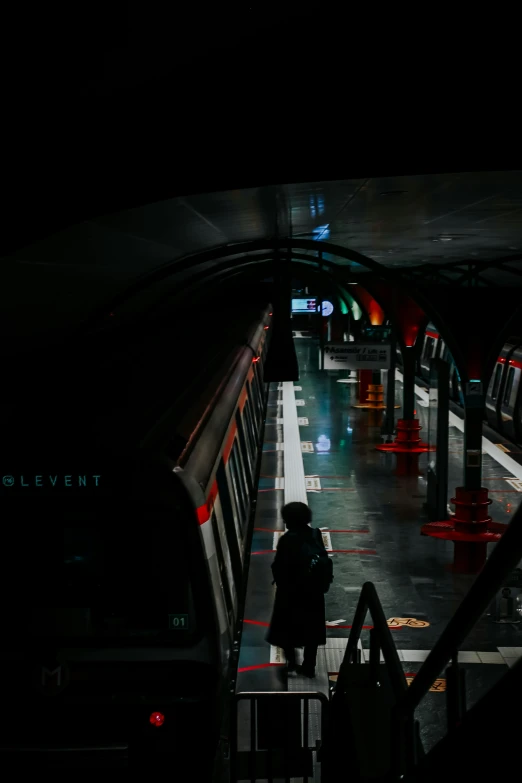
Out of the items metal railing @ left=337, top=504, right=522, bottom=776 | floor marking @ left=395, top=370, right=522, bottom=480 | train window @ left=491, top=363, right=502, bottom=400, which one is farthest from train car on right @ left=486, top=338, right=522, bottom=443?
metal railing @ left=337, top=504, right=522, bottom=776

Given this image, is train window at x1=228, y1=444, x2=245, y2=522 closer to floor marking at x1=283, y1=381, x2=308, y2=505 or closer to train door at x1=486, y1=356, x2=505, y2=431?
floor marking at x1=283, y1=381, x2=308, y2=505

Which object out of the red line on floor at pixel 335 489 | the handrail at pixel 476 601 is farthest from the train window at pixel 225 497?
the red line on floor at pixel 335 489

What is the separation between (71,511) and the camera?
519 cm

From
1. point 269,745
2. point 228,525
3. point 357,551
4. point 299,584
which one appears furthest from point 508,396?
point 269,745

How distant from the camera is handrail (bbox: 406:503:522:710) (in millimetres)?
2666

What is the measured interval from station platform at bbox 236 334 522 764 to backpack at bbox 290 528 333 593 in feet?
3.05

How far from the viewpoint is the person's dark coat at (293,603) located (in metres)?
7.80

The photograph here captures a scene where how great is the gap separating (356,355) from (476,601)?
614 inches

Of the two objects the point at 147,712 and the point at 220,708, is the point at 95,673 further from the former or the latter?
the point at 220,708

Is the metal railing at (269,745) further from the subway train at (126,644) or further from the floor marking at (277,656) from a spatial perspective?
the floor marking at (277,656)

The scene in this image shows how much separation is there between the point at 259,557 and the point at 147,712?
7.71 m

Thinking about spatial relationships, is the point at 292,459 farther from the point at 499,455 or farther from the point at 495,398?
the point at 495,398

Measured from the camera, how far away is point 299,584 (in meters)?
7.77

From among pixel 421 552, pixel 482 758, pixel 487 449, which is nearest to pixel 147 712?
pixel 482 758
